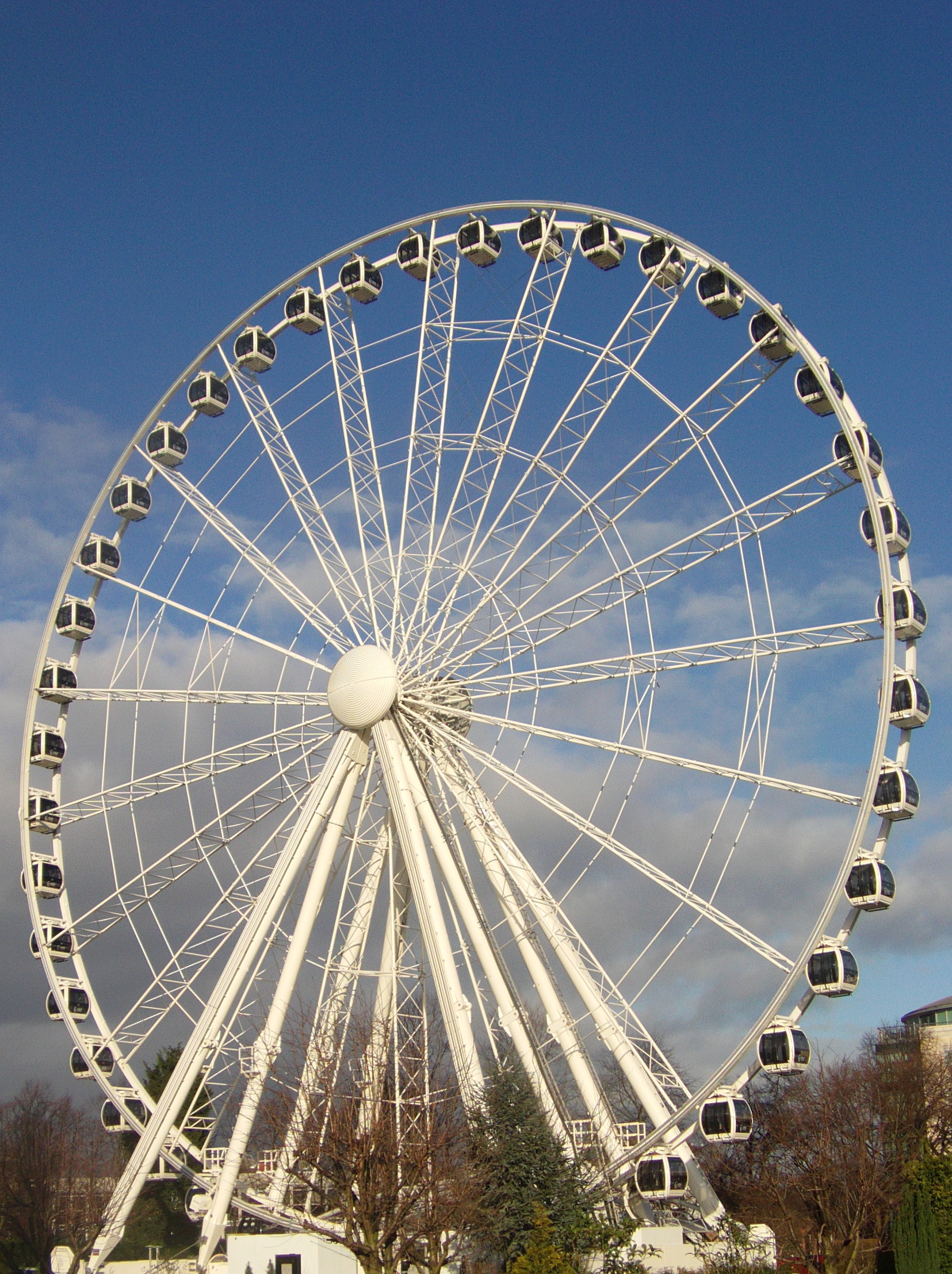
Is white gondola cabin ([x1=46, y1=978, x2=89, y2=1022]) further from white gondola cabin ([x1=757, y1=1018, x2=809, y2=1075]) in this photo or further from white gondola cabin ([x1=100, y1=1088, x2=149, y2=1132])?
white gondola cabin ([x1=757, y1=1018, x2=809, y2=1075])

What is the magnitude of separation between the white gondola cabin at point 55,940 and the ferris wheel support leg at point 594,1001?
13722 mm

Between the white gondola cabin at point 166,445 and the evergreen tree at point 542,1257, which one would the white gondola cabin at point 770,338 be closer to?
the white gondola cabin at point 166,445

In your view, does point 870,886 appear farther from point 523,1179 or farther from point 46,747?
point 46,747

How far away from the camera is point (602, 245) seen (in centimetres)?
3306

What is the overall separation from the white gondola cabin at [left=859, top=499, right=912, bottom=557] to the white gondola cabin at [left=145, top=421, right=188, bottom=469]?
1963 centimetres

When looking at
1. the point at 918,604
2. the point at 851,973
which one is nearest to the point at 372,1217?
the point at 851,973

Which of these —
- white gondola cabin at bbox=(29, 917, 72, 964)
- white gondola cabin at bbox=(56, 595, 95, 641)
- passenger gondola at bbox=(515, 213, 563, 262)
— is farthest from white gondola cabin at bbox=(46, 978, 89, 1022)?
passenger gondola at bbox=(515, 213, 563, 262)

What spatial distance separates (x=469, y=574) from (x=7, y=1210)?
4535 centimetres

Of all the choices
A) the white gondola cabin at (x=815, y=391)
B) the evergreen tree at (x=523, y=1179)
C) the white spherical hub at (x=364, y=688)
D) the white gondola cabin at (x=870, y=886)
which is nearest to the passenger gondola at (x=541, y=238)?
the white gondola cabin at (x=815, y=391)

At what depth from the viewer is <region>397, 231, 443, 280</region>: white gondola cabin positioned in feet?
120

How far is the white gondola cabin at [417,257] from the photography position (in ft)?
120

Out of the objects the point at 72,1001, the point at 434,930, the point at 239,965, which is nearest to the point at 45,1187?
the point at 72,1001

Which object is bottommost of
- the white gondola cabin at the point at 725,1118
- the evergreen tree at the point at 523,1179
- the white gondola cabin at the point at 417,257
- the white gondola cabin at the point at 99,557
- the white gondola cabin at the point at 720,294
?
the evergreen tree at the point at 523,1179

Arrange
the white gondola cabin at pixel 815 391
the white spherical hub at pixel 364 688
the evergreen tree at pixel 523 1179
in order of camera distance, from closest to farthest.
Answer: the evergreen tree at pixel 523 1179, the white gondola cabin at pixel 815 391, the white spherical hub at pixel 364 688
